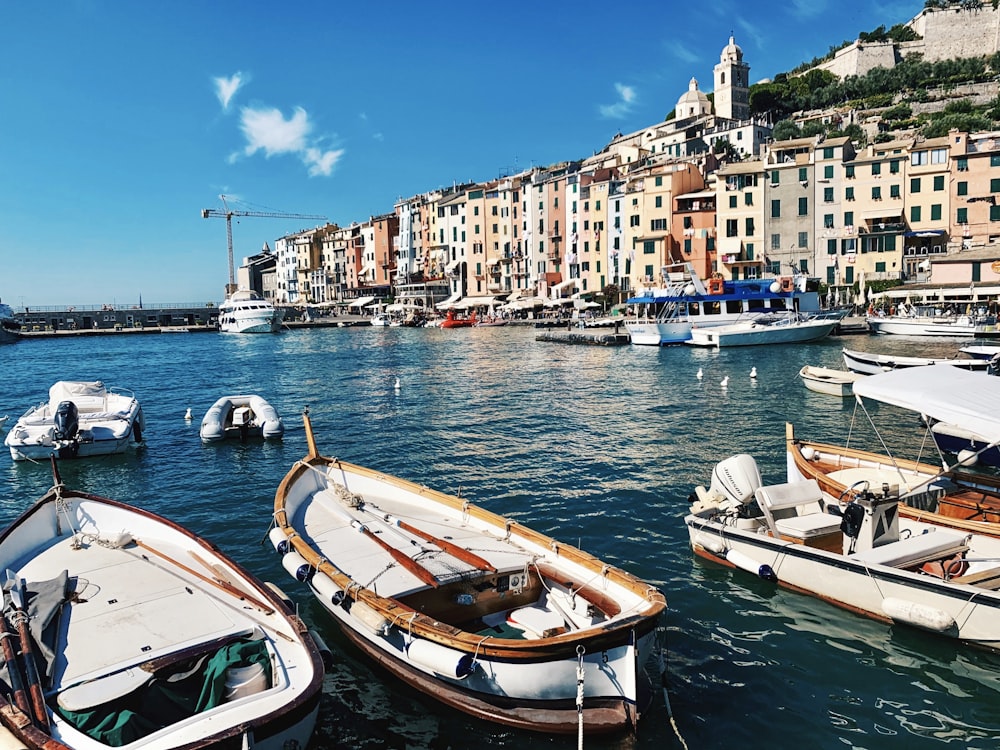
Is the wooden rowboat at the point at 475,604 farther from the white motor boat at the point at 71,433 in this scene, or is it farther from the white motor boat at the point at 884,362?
the white motor boat at the point at 884,362

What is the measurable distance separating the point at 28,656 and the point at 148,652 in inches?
41.5

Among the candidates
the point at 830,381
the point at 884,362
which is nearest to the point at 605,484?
the point at 830,381

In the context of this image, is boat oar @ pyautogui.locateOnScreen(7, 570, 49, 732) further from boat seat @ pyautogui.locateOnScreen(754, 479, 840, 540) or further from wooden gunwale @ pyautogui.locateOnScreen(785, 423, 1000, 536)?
wooden gunwale @ pyautogui.locateOnScreen(785, 423, 1000, 536)

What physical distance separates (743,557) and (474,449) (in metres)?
11.8

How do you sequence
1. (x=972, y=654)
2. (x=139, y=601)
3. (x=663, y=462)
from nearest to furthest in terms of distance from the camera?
(x=139, y=601) → (x=972, y=654) → (x=663, y=462)

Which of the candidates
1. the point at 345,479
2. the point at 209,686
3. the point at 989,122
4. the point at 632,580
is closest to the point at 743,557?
the point at 632,580

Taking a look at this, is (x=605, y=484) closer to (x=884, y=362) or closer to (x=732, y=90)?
(x=884, y=362)

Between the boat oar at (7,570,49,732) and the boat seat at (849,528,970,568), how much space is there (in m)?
9.49

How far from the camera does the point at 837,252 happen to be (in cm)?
6469

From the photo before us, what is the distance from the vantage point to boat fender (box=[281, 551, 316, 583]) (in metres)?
9.17

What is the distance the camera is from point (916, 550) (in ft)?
32.7

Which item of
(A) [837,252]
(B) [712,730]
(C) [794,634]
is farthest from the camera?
(A) [837,252]

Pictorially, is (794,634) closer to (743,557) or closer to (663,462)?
(743,557)

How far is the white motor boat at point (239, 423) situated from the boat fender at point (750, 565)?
16.8 m
